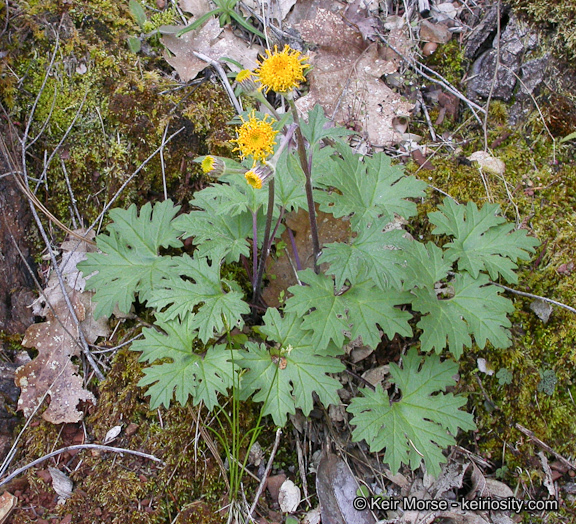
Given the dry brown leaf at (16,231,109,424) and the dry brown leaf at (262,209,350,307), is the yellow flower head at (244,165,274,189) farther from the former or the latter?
the dry brown leaf at (16,231,109,424)

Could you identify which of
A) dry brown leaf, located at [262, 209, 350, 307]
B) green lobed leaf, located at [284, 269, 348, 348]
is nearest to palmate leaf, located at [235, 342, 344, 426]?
green lobed leaf, located at [284, 269, 348, 348]

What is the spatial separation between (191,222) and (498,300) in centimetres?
188

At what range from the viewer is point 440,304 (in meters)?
2.64

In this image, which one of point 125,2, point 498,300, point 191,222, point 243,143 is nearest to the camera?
point 243,143

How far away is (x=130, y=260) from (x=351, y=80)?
2.21m

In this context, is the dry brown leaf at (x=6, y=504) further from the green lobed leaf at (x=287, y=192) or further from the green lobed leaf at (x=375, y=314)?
the green lobed leaf at (x=287, y=192)

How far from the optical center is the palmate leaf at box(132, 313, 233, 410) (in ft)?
8.11

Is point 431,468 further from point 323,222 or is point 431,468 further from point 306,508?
point 323,222

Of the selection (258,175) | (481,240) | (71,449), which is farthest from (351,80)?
(71,449)

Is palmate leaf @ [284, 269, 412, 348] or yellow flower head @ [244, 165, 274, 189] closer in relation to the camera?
yellow flower head @ [244, 165, 274, 189]

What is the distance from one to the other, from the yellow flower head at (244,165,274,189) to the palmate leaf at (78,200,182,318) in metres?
0.91

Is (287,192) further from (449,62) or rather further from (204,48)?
(449,62)

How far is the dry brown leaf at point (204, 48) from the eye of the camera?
134 inches

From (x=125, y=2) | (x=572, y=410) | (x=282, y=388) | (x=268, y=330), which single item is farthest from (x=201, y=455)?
(x=125, y=2)
